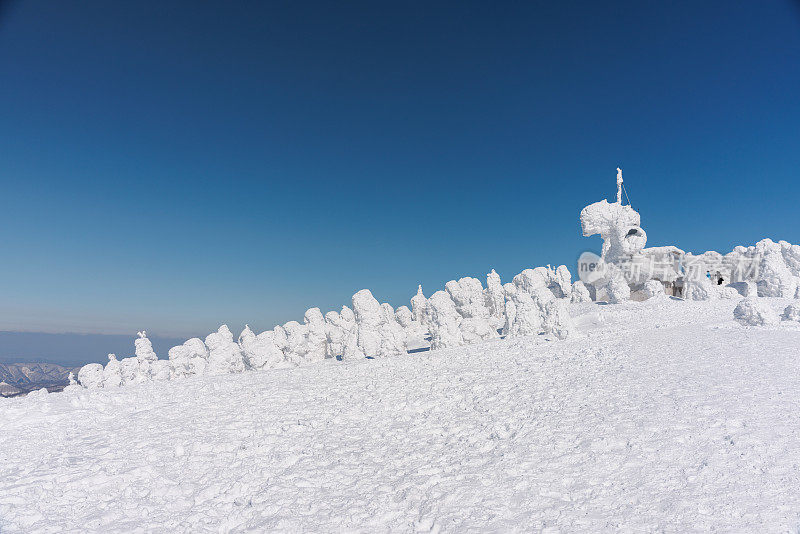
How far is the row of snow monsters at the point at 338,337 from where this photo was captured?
2361 cm

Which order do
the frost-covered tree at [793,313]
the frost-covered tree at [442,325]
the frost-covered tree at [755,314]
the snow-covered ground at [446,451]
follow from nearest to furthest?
the snow-covered ground at [446,451] → the frost-covered tree at [755,314] → the frost-covered tree at [793,313] → the frost-covered tree at [442,325]

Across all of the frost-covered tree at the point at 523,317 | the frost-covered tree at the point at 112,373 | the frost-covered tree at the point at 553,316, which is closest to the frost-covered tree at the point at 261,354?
the frost-covered tree at the point at 112,373

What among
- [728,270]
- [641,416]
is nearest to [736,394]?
[641,416]

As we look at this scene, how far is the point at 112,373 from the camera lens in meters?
25.6

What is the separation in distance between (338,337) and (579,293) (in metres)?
23.9

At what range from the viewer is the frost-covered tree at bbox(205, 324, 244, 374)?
2573cm

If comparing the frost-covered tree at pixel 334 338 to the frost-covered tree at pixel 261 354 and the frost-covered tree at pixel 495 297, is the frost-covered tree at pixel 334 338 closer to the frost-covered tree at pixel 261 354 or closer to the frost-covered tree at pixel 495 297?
the frost-covered tree at pixel 261 354

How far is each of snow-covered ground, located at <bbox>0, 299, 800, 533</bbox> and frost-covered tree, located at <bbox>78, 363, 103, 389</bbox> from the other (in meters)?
10.3

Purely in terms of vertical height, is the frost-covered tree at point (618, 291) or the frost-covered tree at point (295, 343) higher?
the frost-covered tree at point (618, 291)

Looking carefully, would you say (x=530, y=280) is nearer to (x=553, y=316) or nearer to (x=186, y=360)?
(x=553, y=316)

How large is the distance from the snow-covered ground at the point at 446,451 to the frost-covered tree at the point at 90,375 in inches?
404

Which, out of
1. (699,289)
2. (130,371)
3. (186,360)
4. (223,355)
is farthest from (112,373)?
(699,289)

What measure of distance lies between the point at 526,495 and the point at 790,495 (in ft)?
12.1

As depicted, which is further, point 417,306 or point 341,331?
point 417,306
